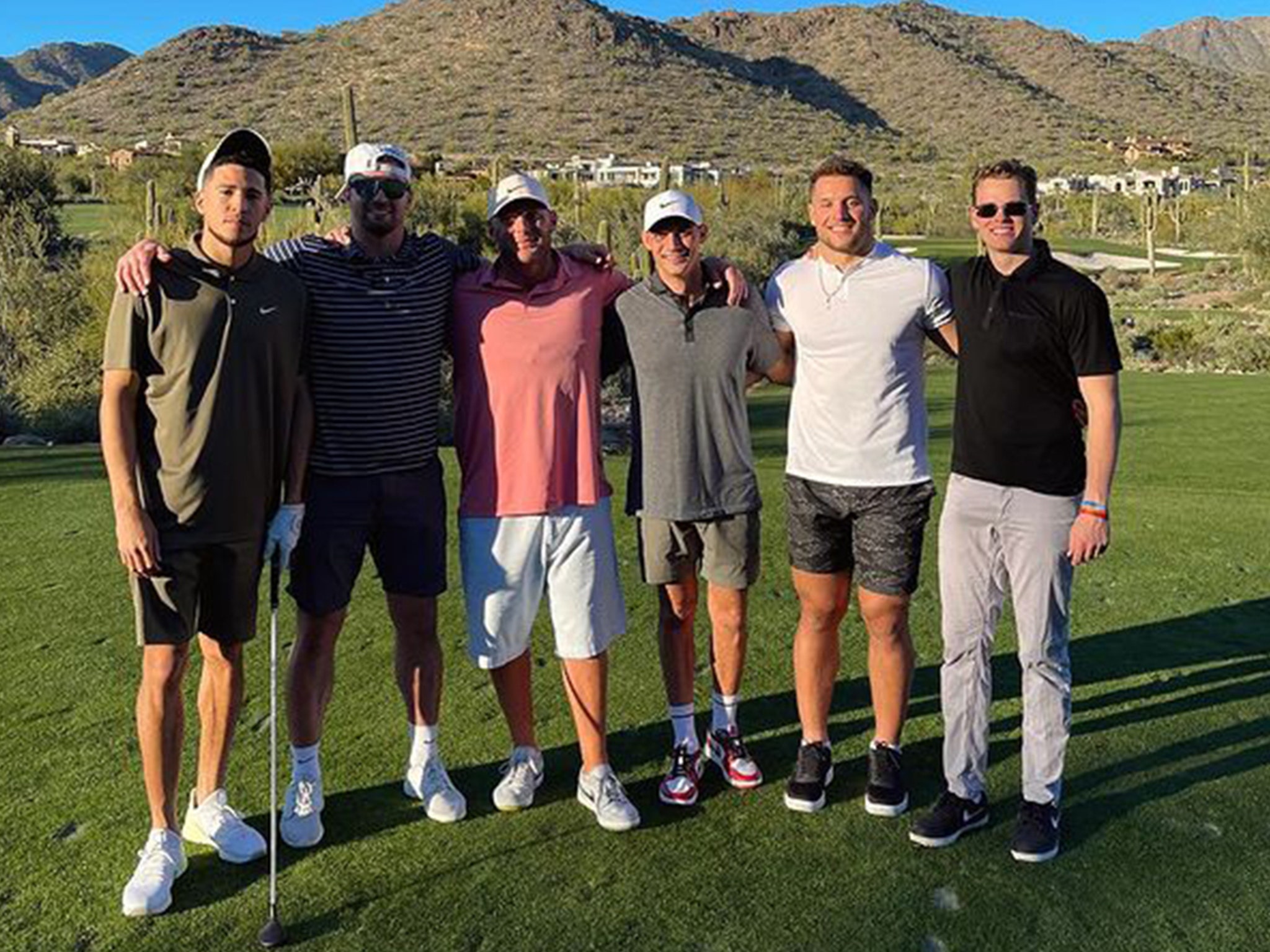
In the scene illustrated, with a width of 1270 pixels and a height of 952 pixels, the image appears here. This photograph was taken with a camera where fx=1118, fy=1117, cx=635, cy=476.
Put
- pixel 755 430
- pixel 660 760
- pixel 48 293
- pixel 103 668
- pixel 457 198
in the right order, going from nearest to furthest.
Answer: pixel 660 760 → pixel 103 668 → pixel 755 430 → pixel 48 293 → pixel 457 198

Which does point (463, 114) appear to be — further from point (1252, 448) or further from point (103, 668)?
point (103, 668)

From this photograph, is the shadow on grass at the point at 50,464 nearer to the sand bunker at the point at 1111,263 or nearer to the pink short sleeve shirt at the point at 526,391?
the pink short sleeve shirt at the point at 526,391

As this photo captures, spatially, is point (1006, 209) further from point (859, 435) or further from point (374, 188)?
point (374, 188)

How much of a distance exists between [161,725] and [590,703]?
1330 mm

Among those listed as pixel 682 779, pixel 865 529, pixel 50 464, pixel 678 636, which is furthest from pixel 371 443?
pixel 50 464

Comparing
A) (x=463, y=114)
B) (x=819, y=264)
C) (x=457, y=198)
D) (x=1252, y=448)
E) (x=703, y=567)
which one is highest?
(x=463, y=114)

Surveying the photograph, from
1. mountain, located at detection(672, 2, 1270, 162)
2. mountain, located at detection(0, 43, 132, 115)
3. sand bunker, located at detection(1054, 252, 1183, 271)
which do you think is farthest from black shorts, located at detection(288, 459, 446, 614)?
mountain, located at detection(0, 43, 132, 115)

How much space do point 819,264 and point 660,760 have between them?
6.02ft

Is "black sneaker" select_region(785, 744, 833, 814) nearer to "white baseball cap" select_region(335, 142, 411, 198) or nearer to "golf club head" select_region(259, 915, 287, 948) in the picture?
"golf club head" select_region(259, 915, 287, 948)

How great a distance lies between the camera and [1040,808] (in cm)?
346

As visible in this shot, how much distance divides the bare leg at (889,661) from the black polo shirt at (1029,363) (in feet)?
1.92

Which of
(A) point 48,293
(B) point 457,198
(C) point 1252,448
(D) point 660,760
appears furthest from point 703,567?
(B) point 457,198

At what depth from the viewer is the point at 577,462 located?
12.0ft

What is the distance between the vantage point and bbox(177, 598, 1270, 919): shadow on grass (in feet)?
11.6
